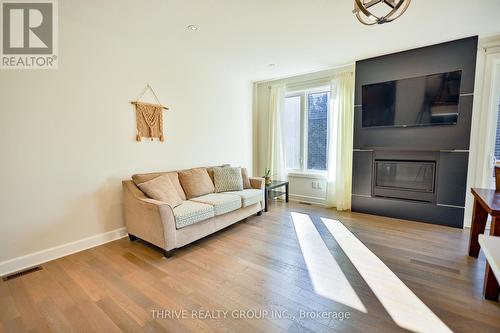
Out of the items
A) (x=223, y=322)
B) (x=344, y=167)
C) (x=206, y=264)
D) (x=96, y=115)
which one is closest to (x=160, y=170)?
(x=96, y=115)

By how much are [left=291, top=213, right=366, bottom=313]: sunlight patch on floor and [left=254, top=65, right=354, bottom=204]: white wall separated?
1486mm

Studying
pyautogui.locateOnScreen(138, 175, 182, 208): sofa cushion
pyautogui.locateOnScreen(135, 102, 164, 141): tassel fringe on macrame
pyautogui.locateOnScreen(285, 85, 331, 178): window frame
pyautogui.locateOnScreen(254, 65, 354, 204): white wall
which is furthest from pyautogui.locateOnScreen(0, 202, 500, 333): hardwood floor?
pyautogui.locateOnScreen(285, 85, 331, 178): window frame

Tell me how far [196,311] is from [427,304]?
1751 millimetres

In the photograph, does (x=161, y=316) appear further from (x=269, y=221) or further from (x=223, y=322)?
(x=269, y=221)

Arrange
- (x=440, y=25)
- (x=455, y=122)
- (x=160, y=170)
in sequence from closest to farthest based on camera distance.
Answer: (x=440, y=25)
(x=455, y=122)
(x=160, y=170)

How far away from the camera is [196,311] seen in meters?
1.72

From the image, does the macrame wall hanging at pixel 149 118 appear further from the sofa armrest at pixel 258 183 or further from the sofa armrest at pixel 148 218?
the sofa armrest at pixel 258 183

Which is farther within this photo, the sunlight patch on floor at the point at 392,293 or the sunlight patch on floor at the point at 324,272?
the sunlight patch on floor at the point at 324,272

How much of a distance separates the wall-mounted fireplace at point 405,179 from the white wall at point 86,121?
10.9 feet

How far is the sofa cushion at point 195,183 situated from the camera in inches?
132

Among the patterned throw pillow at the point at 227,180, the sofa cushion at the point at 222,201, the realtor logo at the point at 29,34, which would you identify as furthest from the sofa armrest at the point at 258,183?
the realtor logo at the point at 29,34

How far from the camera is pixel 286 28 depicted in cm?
275

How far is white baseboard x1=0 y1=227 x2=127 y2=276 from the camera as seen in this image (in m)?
2.26

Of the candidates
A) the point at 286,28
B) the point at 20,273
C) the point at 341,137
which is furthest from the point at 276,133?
the point at 20,273
